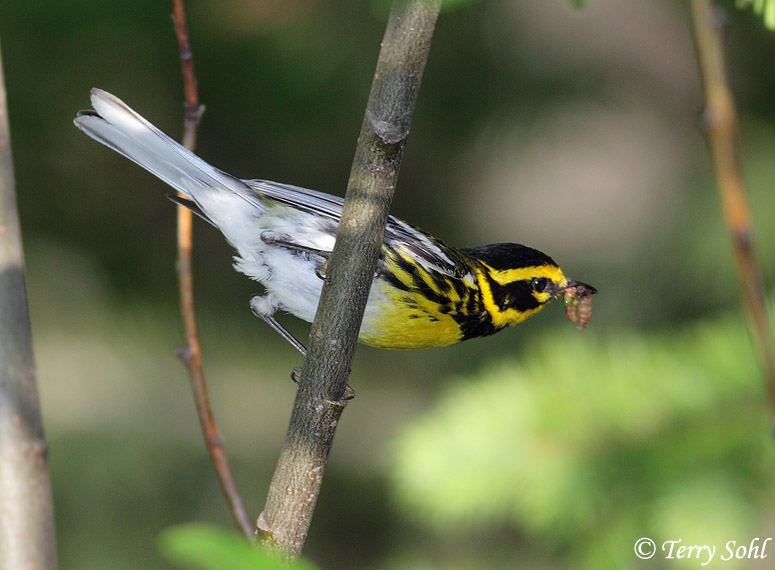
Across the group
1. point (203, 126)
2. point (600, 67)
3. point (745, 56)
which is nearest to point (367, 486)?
point (203, 126)

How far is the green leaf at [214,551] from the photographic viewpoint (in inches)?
21.9

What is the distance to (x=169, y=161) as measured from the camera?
89.3 inches

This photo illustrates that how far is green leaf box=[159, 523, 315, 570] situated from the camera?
56 centimetres

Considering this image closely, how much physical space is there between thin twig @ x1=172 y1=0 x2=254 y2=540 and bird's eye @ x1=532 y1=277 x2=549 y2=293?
1.34m

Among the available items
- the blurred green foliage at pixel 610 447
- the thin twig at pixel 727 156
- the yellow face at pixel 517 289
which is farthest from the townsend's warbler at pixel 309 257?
the thin twig at pixel 727 156

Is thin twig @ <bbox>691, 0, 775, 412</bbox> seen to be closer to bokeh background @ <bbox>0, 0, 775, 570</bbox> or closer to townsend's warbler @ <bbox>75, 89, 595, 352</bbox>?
bokeh background @ <bbox>0, 0, 775, 570</bbox>

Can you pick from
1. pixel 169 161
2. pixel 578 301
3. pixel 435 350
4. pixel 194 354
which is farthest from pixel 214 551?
pixel 435 350

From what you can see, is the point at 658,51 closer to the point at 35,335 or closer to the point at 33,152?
the point at 33,152

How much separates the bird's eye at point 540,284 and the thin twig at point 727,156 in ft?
6.53

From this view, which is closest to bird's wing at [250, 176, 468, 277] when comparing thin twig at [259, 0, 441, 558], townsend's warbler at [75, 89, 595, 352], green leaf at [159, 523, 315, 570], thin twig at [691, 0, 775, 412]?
townsend's warbler at [75, 89, 595, 352]

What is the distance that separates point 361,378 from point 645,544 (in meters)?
2.39

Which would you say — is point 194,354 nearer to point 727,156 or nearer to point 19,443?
point 19,443

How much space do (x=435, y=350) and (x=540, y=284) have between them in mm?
1518

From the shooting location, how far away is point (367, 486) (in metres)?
4.38
